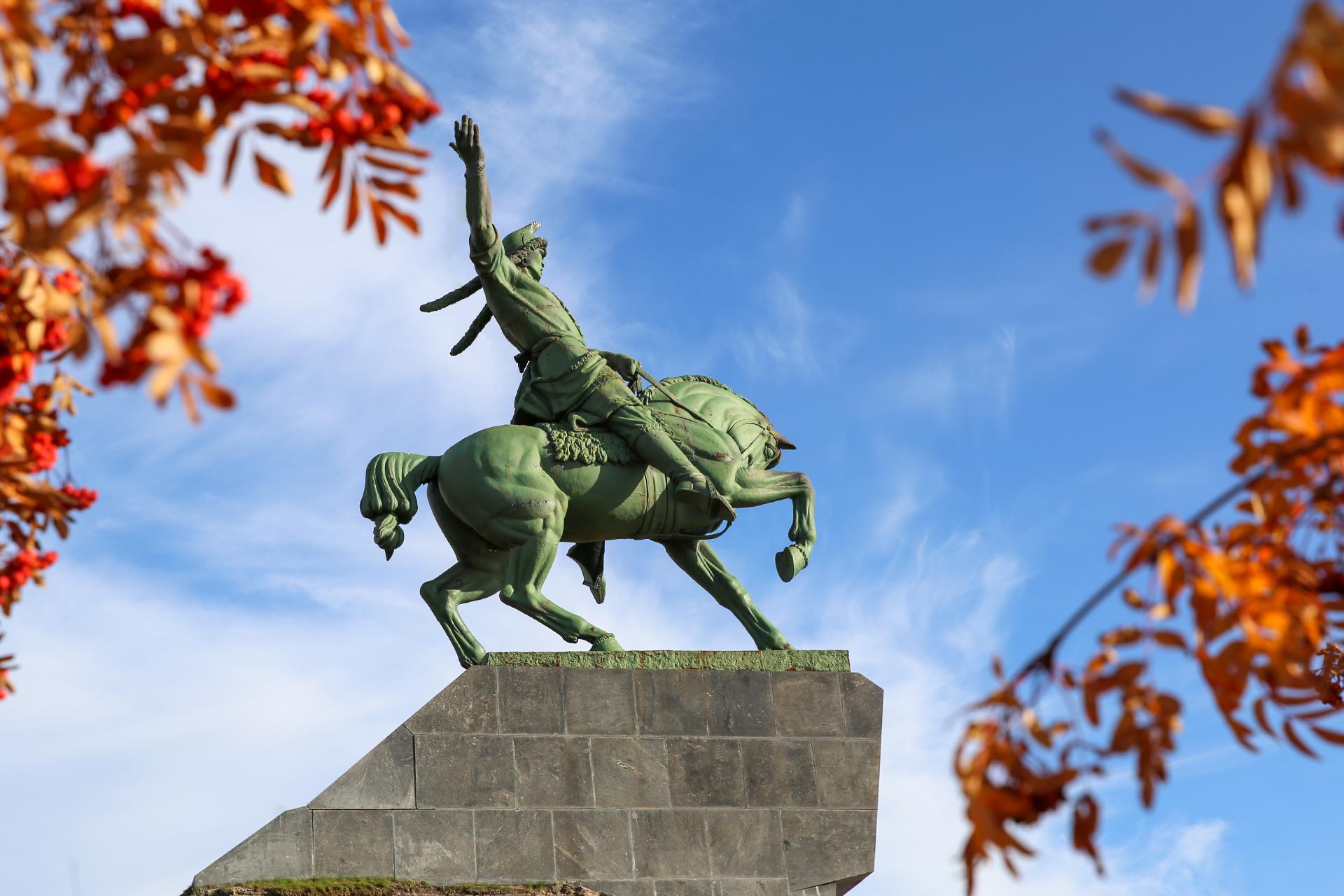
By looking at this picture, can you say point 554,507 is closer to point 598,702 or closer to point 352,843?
point 598,702

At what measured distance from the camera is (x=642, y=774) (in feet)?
28.9

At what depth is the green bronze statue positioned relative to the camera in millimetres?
9352

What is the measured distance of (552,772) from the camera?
8.66 meters

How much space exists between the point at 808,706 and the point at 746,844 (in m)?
0.90

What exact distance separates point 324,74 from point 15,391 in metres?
1.55

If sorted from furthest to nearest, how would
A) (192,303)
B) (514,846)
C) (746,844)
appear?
(746,844) < (514,846) < (192,303)

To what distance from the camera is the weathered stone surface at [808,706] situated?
920 centimetres

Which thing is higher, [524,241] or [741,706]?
[524,241]

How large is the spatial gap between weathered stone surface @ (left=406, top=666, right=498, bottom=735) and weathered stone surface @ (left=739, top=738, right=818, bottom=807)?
1.38 m

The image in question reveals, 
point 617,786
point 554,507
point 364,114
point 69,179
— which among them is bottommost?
point 617,786

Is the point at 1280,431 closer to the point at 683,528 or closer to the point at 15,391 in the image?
the point at 15,391

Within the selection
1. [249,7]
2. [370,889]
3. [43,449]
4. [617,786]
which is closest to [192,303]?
[249,7]

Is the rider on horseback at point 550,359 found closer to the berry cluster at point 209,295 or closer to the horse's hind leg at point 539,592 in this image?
the horse's hind leg at point 539,592

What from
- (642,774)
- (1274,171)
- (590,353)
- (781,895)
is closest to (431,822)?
(642,774)
